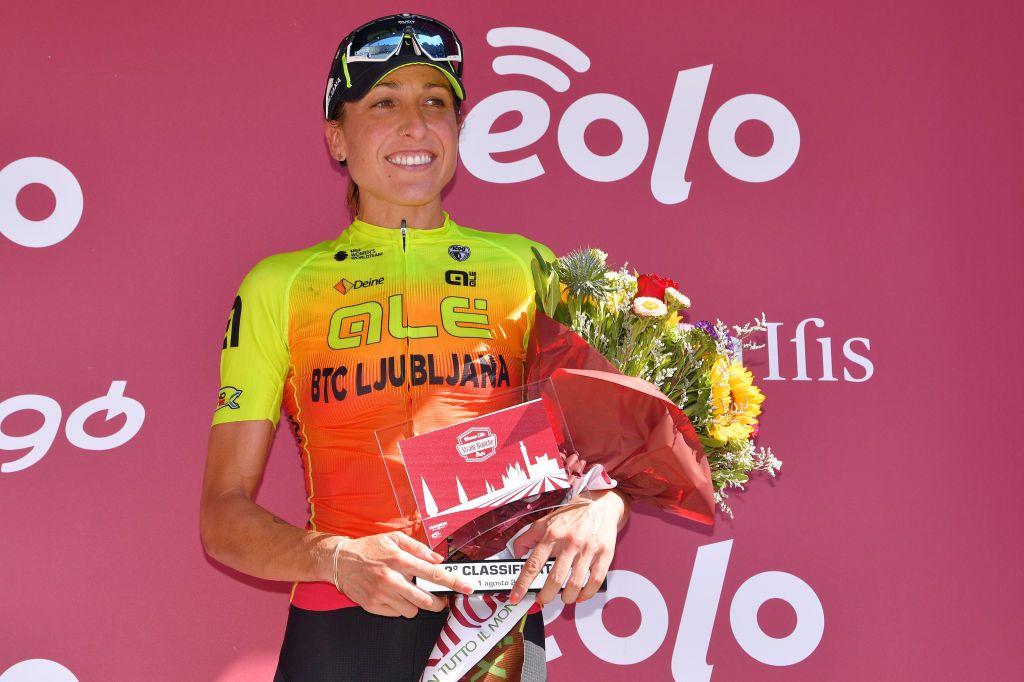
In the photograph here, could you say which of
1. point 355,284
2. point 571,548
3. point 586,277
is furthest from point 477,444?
point 355,284

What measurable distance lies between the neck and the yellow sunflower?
758 millimetres

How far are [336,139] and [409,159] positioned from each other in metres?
0.21

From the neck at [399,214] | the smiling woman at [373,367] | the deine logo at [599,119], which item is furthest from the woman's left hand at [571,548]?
the deine logo at [599,119]

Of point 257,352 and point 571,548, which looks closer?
point 571,548

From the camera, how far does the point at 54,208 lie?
8.93 feet

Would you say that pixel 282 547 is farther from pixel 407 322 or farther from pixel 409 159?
pixel 409 159

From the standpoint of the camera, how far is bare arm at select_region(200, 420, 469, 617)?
170 cm

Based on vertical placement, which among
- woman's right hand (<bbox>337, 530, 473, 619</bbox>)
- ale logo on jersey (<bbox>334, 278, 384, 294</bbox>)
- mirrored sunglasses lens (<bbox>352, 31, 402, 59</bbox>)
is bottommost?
woman's right hand (<bbox>337, 530, 473, 619</bbox>)

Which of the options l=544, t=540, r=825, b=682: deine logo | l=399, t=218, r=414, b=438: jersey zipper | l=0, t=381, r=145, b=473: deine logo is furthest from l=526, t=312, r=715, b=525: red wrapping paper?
l=0, t=381, r=145, b=473: deine logo

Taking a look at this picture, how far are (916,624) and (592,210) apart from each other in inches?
52.5

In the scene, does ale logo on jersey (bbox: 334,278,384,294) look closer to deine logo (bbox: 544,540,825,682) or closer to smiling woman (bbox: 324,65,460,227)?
smiling woman (bbox: 324,65,460,227)

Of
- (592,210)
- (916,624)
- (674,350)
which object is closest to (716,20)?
(592,210)

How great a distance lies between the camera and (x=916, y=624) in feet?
8.95

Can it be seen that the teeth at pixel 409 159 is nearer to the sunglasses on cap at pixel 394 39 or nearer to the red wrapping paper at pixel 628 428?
the sunglasses on cap at pixel 394 39
